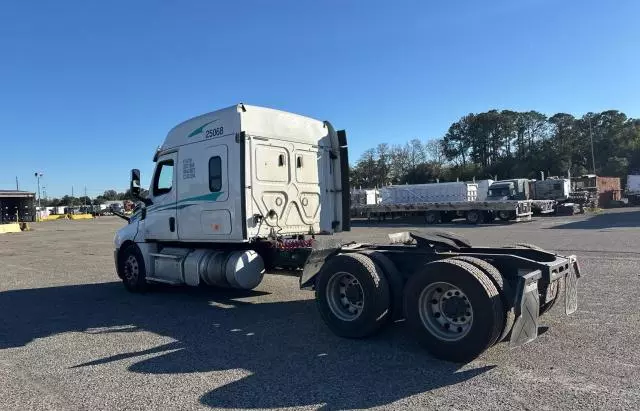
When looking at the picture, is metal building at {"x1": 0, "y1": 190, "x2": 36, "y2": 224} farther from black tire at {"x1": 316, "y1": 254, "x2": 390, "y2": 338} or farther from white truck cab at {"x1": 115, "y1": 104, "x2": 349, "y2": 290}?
black tire at {"x1": 316, "y1": 254, "x2": 390, "y2": 338}

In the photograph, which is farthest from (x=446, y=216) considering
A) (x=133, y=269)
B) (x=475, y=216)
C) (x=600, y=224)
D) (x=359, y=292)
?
(x=359, y=292)

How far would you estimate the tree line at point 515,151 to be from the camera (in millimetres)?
77250

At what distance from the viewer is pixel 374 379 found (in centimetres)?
474

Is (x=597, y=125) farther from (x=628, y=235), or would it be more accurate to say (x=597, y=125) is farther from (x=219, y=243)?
(x=219, y=243)

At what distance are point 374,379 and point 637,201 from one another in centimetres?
5747

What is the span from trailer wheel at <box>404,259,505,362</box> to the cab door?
535 centimetres

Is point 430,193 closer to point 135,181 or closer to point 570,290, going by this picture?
point 135,181

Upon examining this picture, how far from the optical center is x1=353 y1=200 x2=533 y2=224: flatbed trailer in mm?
31453

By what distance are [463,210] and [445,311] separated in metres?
29.1

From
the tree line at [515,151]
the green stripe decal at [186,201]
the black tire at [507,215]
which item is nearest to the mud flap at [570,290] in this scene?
the green stripe decal at [186,201]

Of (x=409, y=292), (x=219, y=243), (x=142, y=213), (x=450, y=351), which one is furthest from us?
(x=142, y=213)

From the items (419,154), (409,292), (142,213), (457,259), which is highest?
(419,154)

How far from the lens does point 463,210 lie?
1309 inches

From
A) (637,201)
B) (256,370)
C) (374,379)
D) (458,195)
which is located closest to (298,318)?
(256,370)
